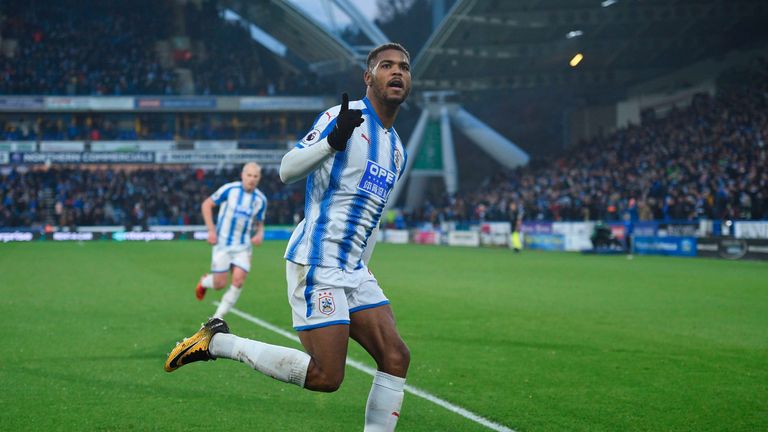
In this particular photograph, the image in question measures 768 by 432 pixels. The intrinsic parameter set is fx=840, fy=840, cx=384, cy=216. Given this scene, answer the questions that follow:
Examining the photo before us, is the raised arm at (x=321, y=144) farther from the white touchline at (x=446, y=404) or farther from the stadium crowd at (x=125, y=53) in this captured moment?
the stadium crowd at (x=125, y=53)

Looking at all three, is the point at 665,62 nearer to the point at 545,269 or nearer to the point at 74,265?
the point at 545,269

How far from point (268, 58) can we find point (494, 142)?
80.8ft

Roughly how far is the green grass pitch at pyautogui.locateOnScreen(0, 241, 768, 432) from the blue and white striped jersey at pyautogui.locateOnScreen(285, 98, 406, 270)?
165cm

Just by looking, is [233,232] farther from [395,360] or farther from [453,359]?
[395,360]

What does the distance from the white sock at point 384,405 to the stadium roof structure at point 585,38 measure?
32.6 metres

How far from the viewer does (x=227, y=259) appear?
11820 millimetres

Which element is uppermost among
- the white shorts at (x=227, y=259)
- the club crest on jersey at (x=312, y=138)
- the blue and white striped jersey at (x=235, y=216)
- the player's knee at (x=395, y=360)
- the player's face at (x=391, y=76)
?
the player's face at (x=391, y=76)

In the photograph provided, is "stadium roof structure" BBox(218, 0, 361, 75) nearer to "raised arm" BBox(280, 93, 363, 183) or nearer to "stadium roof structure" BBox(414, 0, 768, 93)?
"stadium roof structure" BBox(414, 0, 768, 93)

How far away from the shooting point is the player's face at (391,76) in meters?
4.84

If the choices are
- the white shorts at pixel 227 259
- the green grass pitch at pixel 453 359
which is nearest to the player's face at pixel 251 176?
the white shorts at pixel 227 259

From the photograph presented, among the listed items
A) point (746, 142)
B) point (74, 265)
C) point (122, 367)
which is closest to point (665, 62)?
point (746, 142)

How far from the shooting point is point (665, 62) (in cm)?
4500

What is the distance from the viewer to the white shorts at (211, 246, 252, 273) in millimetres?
11773

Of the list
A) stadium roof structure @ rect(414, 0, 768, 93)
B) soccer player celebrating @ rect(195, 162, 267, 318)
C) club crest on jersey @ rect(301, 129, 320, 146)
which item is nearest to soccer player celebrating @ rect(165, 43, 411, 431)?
club crest on jersey @ rect(301, 129, 320, 146)
